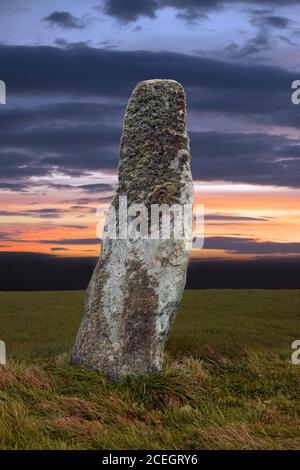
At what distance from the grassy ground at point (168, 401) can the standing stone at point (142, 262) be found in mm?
623

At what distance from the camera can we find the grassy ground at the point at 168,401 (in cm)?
948

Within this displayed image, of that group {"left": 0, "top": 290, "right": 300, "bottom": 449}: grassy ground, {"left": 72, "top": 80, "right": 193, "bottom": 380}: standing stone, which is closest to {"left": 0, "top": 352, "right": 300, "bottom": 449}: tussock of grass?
{"left": 0, "top": 290, "right": 300, "bottom": 449}: grassy ground

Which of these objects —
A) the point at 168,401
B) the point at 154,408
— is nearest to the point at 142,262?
the point at 168,401

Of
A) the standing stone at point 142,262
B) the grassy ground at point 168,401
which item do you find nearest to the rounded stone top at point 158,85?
the standing stone at point 142,262

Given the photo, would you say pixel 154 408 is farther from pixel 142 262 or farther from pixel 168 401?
pixel 142 262

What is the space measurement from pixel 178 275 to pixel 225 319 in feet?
38.2

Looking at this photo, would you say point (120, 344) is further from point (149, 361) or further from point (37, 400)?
point (37, 400)

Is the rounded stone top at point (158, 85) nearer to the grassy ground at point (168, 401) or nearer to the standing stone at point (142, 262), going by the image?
the standing stone at point (142, 262)

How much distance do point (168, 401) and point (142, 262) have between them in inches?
113

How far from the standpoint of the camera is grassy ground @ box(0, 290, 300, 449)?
948cm

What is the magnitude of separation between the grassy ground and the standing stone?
623 mm

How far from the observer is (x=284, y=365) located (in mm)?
14953

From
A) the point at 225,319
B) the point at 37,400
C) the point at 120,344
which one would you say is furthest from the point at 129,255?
the point at 225,319

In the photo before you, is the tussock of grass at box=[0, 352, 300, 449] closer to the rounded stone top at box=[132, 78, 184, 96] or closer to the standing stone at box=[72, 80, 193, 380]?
the standing stone at box=[72, 80, 193, 380]
